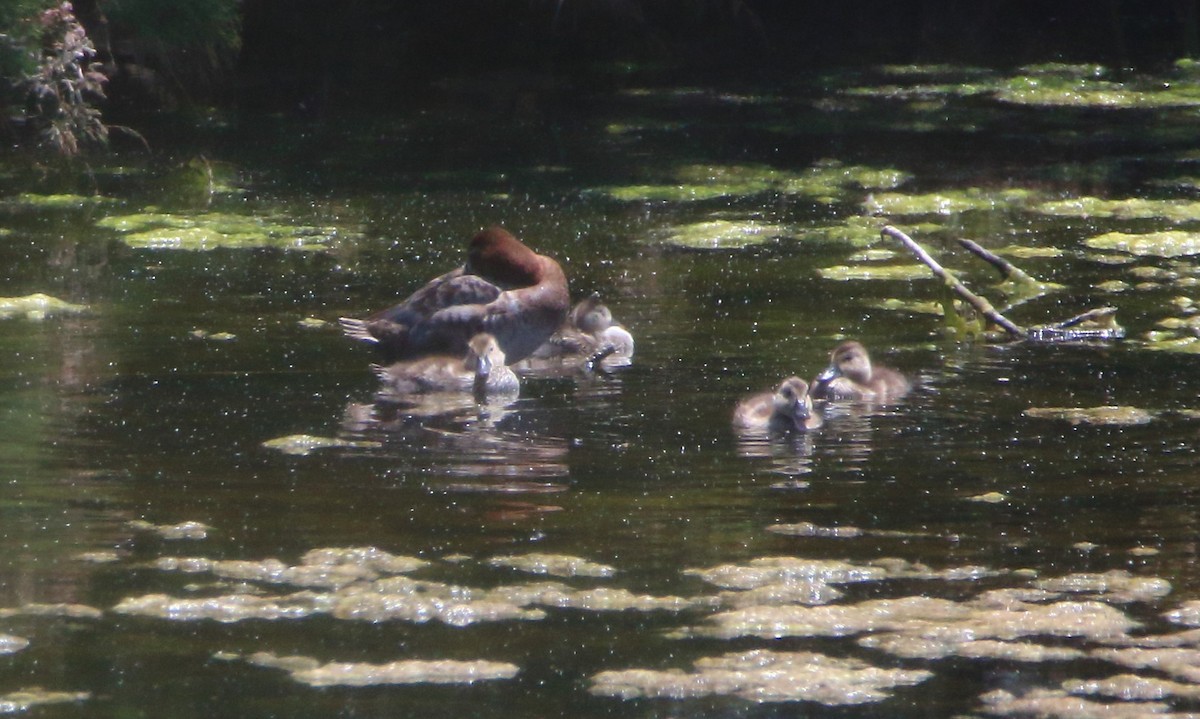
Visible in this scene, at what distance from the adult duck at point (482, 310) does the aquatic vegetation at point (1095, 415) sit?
108 inches

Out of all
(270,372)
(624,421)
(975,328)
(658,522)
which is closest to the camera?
(658,522)

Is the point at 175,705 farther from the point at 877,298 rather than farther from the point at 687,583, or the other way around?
the point at 877,298

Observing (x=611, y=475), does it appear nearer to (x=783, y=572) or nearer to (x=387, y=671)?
(x=783, y=572)

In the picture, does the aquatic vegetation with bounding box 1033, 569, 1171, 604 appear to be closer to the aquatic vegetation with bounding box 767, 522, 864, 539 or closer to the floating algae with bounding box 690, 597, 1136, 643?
the floating algae with bounding box 690, 597, 1136, 643

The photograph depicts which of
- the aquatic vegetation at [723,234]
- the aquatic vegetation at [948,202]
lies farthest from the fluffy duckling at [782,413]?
the aquatic vegetation at [948,202]

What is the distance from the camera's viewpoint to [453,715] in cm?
466

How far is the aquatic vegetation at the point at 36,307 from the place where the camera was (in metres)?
9.90

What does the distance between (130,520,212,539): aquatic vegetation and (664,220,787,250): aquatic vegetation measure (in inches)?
250

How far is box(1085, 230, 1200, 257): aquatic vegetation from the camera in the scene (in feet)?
37.9

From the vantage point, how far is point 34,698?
4.71 meters

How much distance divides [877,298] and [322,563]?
5207 mm

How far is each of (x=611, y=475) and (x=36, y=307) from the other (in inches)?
173

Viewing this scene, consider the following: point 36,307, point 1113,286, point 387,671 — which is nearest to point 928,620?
point 387,671

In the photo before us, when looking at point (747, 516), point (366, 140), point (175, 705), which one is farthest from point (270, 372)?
point (366, 140)
